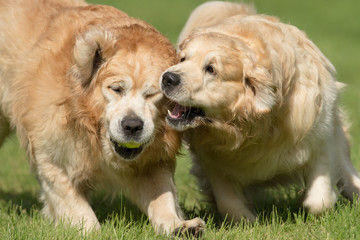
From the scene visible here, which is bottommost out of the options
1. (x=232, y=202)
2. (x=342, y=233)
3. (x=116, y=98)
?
(x=232, y=202)

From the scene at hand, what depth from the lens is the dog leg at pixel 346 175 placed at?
6.16 m

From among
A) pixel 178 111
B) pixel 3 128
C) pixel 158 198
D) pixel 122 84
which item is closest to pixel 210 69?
pixel 178 111

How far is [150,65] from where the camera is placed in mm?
5008

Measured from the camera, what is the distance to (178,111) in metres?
5.06

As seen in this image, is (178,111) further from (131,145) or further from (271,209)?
(271,209)

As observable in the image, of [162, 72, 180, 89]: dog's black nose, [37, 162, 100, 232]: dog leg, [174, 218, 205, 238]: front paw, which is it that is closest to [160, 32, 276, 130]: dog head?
[162, 72, 180, 89]: dog's black nose

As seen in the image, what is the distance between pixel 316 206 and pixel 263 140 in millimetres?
750

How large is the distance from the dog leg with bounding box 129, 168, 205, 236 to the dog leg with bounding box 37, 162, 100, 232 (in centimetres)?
44

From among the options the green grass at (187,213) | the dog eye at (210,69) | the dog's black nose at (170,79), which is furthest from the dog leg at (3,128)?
the dog eye at (210,69)

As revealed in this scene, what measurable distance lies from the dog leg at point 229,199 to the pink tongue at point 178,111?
3.18 feet

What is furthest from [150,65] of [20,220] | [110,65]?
[20,220]

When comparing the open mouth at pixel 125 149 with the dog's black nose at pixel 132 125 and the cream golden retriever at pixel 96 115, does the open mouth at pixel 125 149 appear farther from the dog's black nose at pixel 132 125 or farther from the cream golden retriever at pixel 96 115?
the dog's black nose at pixel 132 125

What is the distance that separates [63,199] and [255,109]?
6.06ft

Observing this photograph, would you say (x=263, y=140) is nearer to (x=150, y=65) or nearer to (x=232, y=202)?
(x=232, y=202)
